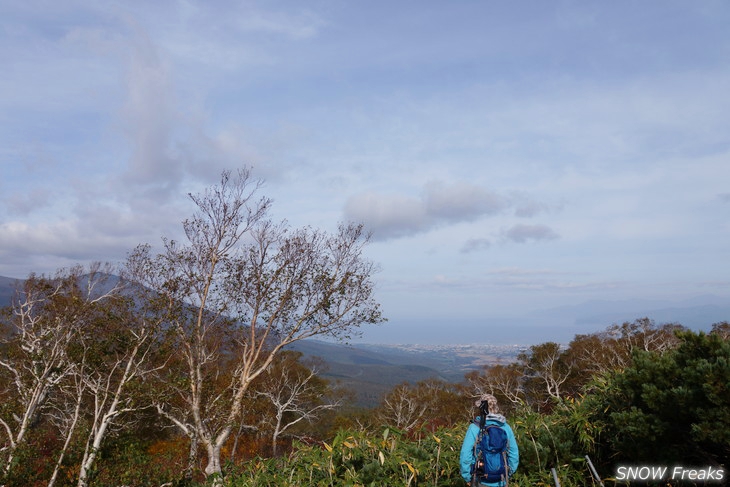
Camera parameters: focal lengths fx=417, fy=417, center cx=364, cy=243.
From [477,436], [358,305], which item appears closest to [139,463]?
[358,305]

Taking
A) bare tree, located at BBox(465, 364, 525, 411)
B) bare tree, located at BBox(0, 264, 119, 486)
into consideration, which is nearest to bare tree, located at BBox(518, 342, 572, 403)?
bare tree, located at BBox(465, 364, 525, 411)

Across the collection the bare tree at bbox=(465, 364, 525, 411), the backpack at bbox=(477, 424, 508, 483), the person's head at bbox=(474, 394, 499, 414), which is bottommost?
the bare tree at bbox=(465, 364, 525, 411)

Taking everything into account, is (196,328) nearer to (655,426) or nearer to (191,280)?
(191,280)

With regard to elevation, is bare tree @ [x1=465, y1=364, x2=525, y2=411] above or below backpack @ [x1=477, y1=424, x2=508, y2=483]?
below

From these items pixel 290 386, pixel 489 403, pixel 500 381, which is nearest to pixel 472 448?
pixel 489 403

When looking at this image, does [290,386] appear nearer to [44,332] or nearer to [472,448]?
[44,332]

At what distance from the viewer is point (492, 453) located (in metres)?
4.85

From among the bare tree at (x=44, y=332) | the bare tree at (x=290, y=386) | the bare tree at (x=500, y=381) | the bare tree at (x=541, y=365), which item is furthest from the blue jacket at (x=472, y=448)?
the bare tree at (x=541, y=365)

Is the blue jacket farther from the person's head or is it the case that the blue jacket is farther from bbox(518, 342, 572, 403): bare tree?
bbox(518, 342, 572, 403): bare tree

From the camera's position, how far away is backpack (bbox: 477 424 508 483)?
191 inches

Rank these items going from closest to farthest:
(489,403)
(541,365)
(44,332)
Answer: (489,403) < (44,332) < (541,365)

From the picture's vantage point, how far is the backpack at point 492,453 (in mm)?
4844

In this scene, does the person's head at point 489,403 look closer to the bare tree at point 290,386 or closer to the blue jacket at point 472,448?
the blue jacket at point 472,448

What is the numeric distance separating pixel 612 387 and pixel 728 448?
1795 mm
